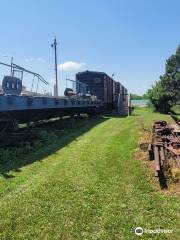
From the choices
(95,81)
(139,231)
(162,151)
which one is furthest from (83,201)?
(95,81)

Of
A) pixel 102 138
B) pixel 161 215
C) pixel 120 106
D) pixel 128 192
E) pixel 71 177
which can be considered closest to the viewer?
pixel 161 215

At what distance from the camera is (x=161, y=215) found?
20.3 feet

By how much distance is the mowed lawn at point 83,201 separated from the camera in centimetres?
561

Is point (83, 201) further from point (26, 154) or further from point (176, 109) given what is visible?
point (176, 109)

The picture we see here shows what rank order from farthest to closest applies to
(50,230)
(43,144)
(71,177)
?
(43,144) < (71,177) < (50,230)

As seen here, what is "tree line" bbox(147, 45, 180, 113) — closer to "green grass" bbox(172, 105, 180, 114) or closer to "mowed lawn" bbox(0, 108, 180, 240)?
"green grass" bbox(172, 105, 180, 114)

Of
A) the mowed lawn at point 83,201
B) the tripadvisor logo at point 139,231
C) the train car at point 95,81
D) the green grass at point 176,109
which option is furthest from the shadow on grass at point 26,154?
the green grass at point 176,109

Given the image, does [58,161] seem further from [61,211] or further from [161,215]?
[161,215]

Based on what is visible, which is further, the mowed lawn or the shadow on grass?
the shadow on grass

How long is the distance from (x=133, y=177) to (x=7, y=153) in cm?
440

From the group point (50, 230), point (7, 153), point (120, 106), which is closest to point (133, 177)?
point (50, 230)

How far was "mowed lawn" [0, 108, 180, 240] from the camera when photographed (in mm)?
5605

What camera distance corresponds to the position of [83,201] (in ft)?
22.2

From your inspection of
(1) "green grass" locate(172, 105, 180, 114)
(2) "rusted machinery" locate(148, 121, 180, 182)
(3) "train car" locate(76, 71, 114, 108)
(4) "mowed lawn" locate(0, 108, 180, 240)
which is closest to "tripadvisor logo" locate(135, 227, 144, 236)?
(4) "mowed lawn" locate(0, 108, 180, 240)
